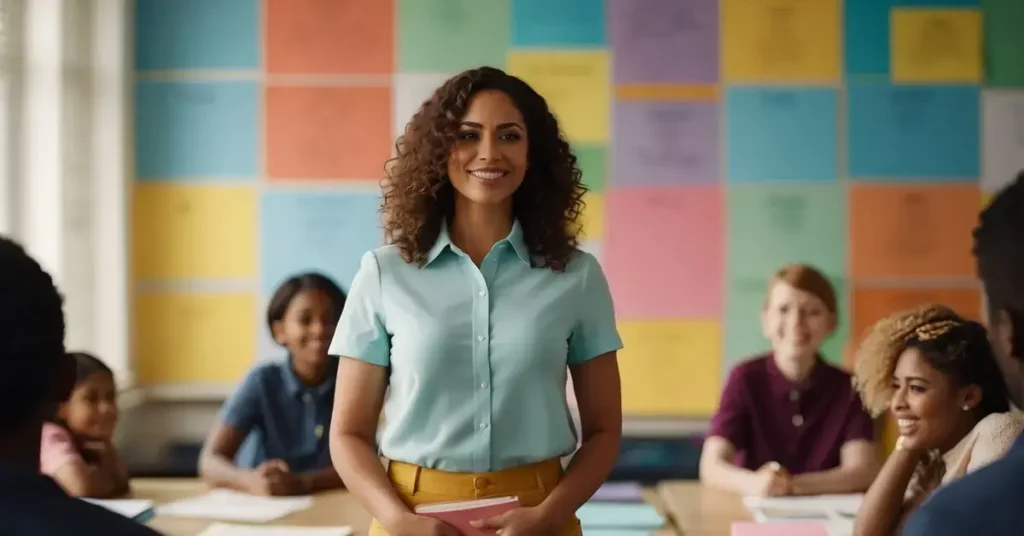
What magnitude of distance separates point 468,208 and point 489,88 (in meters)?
0.17

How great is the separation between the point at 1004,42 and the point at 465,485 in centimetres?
269

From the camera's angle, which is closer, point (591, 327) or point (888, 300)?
point (591, 327)

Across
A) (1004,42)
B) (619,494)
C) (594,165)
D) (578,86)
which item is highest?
(1004,42)

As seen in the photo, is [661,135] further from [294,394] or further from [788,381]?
[294,394]

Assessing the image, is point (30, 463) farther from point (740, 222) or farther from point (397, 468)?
point (740, 222)

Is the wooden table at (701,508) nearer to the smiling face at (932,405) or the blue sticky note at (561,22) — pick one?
the smiling face at (932,405)

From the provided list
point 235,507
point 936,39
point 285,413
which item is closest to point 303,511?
point 235,507

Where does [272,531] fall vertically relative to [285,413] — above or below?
below

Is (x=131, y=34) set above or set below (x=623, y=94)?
above

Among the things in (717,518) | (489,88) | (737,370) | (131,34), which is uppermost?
(131,34)

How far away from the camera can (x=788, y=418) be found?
255 centimetres

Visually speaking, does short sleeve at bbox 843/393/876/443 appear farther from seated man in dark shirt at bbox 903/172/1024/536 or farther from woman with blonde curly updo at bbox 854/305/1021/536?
seated man in dark shirt at bbox 903/172/1024/536

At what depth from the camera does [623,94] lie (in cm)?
321

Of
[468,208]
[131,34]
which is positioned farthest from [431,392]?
[131,34]
